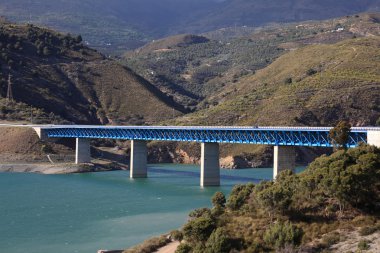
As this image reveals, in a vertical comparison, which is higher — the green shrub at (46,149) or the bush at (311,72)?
the bush at (311,72)

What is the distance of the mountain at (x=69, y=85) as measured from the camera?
416 ft

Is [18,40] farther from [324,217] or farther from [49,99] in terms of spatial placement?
[324,217]

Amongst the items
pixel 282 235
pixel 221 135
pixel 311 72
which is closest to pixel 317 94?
pixel 311 72

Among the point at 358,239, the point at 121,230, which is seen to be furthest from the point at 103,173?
the point at 358,239

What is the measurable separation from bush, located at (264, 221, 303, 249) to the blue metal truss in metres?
22.5

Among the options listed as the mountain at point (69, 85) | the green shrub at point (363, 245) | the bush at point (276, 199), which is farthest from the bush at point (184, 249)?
the mountain at point (69, 85)

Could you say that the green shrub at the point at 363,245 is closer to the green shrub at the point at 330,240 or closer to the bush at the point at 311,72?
the green shrub at the point at 330,240

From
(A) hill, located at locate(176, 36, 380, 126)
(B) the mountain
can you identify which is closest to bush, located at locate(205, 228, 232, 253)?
(A) hill, located at locate(176, 36, 380, 126)

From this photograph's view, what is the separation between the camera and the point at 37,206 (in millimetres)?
59312

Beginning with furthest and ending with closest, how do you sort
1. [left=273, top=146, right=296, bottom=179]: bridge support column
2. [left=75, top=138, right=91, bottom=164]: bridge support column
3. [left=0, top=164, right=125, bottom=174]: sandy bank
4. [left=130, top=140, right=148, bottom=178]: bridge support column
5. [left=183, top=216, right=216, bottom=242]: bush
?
[left=75, top=138, right=91, bottom=164]: bridge support column → [left=0, top=164, right=125, bottom=174]: sandy bank → [left=130, top=140, right=148, bottom=178]: bridge support column → [left=273, top=146, right=296, bottom=179]: bridge support column → [left=183, top=216, right=216, bottom=242]: bush

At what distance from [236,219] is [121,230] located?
13714 mm

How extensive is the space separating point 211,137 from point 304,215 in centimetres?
4322

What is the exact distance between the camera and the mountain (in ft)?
416

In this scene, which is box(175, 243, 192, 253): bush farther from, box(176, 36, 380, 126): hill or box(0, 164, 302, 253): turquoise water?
box(176, 36, 380, 126): hill
